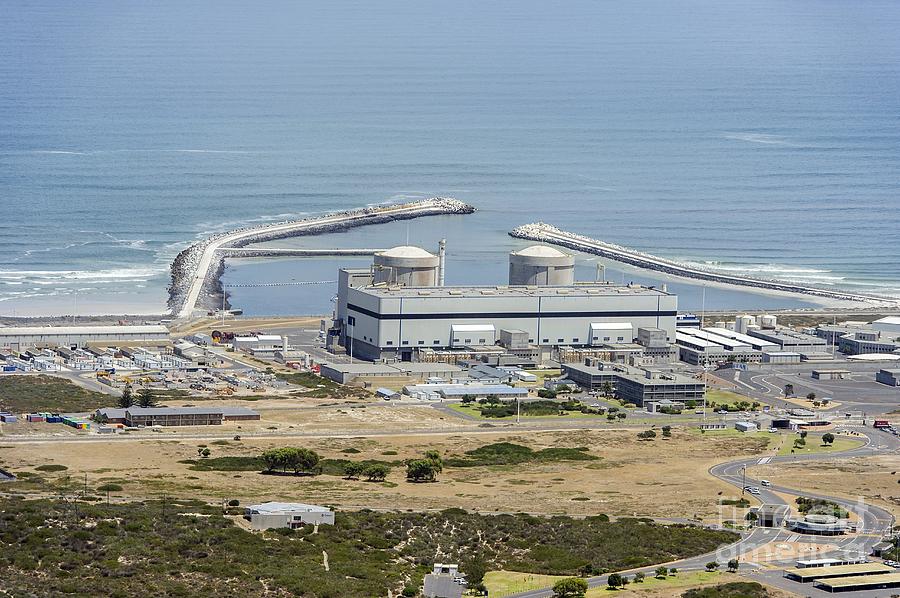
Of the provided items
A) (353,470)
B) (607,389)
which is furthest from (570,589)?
(607,389)

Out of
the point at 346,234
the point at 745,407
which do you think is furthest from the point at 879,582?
the point at 346,234

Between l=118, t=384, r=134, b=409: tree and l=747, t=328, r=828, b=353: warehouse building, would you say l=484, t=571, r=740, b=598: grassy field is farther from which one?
l=747, t=328, r=828, b=353: warehouse building

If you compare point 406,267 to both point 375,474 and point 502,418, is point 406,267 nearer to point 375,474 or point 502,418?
point 502,418

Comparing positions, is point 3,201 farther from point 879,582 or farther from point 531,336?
point 879,582

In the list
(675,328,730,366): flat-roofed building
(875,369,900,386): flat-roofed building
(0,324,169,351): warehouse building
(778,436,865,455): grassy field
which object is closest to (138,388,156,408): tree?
(0,324,169,351): warehouse building

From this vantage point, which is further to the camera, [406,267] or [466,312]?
[406,267]

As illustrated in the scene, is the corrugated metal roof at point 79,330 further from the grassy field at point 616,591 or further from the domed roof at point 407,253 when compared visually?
the grassy field at point 616,591
